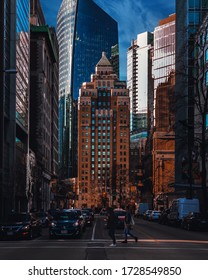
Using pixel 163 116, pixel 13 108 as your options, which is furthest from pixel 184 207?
pixel 163 116

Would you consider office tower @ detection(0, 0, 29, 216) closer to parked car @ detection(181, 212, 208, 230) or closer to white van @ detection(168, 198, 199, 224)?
white van @ detection(168, 198, 199, 224)

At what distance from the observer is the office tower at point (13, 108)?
7469cm

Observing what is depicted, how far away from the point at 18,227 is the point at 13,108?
5219cm

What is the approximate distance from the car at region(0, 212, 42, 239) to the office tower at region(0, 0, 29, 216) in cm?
3526

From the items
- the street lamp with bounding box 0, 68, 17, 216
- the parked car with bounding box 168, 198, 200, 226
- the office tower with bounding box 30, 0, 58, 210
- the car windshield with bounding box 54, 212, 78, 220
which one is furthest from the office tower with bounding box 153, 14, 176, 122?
the car windshield with bounding box 54, 212, 78, 220

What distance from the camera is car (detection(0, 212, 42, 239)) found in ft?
104

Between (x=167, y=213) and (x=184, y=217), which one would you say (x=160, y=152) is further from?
(x=184, y=217)

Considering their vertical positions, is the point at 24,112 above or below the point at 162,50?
below

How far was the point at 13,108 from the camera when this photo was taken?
271 ft

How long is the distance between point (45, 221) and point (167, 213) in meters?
14.8

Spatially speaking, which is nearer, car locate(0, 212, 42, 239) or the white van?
car locate(0, 212, 42, 239)

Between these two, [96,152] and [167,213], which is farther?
[96,152]
